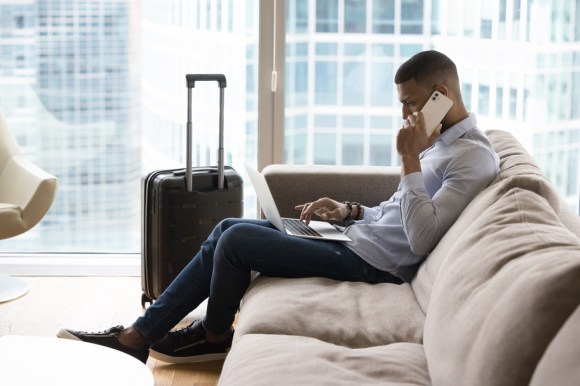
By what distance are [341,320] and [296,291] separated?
263 millimetres

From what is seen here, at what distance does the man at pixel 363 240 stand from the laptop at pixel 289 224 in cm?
4

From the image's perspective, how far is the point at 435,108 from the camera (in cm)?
279

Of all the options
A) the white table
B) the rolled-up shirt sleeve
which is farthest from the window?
the white table

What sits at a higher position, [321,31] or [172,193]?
[321,31]

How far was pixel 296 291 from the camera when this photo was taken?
8.86ft

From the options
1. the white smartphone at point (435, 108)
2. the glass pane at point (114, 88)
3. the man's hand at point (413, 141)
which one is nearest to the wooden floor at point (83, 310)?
the glass pane at point (114, 88)

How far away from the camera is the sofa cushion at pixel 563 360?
1.34 meters

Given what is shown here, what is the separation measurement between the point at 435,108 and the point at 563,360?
4.94 ft

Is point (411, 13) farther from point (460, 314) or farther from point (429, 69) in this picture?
point (460, 314)

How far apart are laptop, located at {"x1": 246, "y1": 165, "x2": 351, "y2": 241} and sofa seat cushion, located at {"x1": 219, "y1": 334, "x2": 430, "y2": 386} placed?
72 centimetres

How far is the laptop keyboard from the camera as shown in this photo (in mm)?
3048

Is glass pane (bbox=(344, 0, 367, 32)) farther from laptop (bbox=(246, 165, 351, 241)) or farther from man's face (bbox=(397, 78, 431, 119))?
man's face (bbox=(397, 78, 431, 119))

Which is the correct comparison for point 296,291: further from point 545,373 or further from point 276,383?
point 545,373

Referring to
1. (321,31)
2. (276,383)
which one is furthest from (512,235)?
(321,31)
